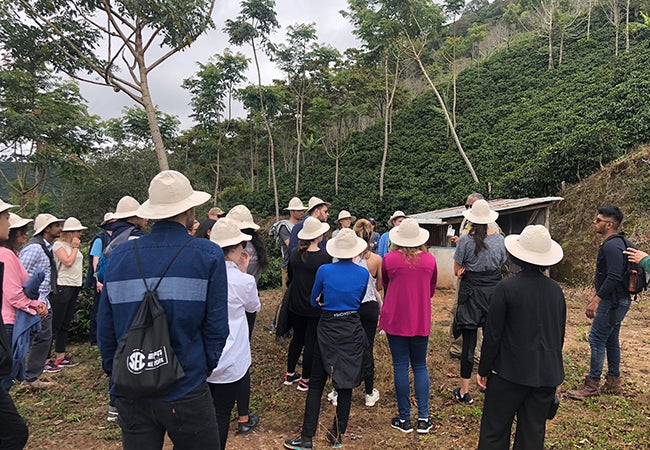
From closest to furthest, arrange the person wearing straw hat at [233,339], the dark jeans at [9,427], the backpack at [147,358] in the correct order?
the backpack at [147,358], the dark jeans at [9,427], the person wearing straw hat at [233,339]

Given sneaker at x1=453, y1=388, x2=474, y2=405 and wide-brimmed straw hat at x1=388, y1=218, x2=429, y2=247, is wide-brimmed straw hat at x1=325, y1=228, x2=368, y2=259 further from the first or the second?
sneaker at x1=453, y1=388, x2=474, y2=405

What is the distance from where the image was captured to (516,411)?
2.60 metres

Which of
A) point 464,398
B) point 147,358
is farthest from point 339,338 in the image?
point 464,398

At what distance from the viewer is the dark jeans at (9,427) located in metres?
2.23

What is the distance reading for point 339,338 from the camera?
3188 mm

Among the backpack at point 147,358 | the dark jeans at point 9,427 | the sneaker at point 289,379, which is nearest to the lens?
the backpack at point 147,358

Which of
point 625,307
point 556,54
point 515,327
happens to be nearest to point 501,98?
point 556,54

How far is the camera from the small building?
9.22 m

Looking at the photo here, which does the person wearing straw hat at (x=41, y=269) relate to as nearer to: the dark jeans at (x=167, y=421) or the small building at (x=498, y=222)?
the dark jeans at (x=167, y=421)

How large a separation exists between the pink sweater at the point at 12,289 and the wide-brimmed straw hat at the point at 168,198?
6.36 ft

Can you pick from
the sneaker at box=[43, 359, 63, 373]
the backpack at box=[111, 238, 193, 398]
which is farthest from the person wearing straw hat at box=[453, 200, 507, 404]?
the sneaker at box=[43, 359, 63, 373]

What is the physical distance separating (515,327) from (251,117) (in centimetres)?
2983

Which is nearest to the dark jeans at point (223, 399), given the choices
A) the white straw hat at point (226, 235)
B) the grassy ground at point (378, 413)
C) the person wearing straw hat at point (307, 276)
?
the grassy ground at point (378, 413)

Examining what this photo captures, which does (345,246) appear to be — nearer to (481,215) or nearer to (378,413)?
(481,215)
